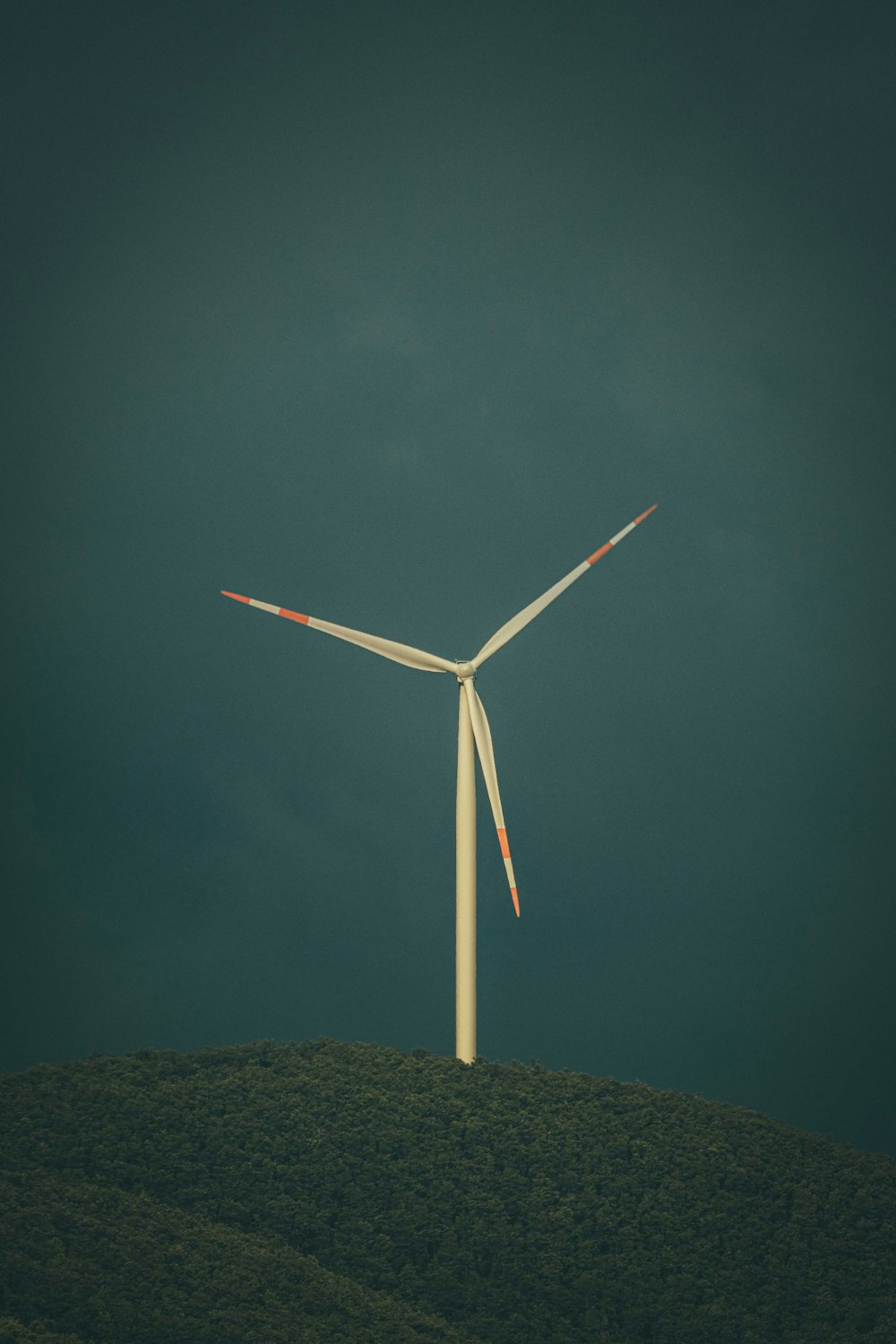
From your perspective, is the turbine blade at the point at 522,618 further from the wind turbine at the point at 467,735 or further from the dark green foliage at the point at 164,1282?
the dark green foliage at the point at 164,1282

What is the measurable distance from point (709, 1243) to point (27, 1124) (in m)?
9.00

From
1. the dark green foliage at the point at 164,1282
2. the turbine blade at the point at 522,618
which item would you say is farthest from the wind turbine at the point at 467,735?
the dark green foliage at the point at 164,1282

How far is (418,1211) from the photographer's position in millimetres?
18016

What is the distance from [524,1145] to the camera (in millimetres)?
19516

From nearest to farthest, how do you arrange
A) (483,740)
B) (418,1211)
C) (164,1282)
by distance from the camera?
1. (164,1282)
2. (418,1211)
3. (483,740)

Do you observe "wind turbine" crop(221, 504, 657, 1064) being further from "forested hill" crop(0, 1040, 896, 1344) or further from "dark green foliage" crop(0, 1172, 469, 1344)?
"dark green foliage" crop(0, 1172, 469, 1344)

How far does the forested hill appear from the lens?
52.0 ft

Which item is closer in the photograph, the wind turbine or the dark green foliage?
the dark green foliage

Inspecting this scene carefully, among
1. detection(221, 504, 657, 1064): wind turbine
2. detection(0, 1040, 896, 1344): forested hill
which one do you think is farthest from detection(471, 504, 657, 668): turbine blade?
detection(0, 1040, 896, 1344): forested hill

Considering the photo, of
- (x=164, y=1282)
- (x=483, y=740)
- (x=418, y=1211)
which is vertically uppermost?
(x=483, y=740)

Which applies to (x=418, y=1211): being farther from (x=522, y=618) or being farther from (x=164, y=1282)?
(x=522, y=618)

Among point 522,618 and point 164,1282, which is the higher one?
point 522,618

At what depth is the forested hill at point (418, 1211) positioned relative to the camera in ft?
52.0

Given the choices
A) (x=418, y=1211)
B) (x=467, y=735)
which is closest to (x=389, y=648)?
(x=467, y=735)
